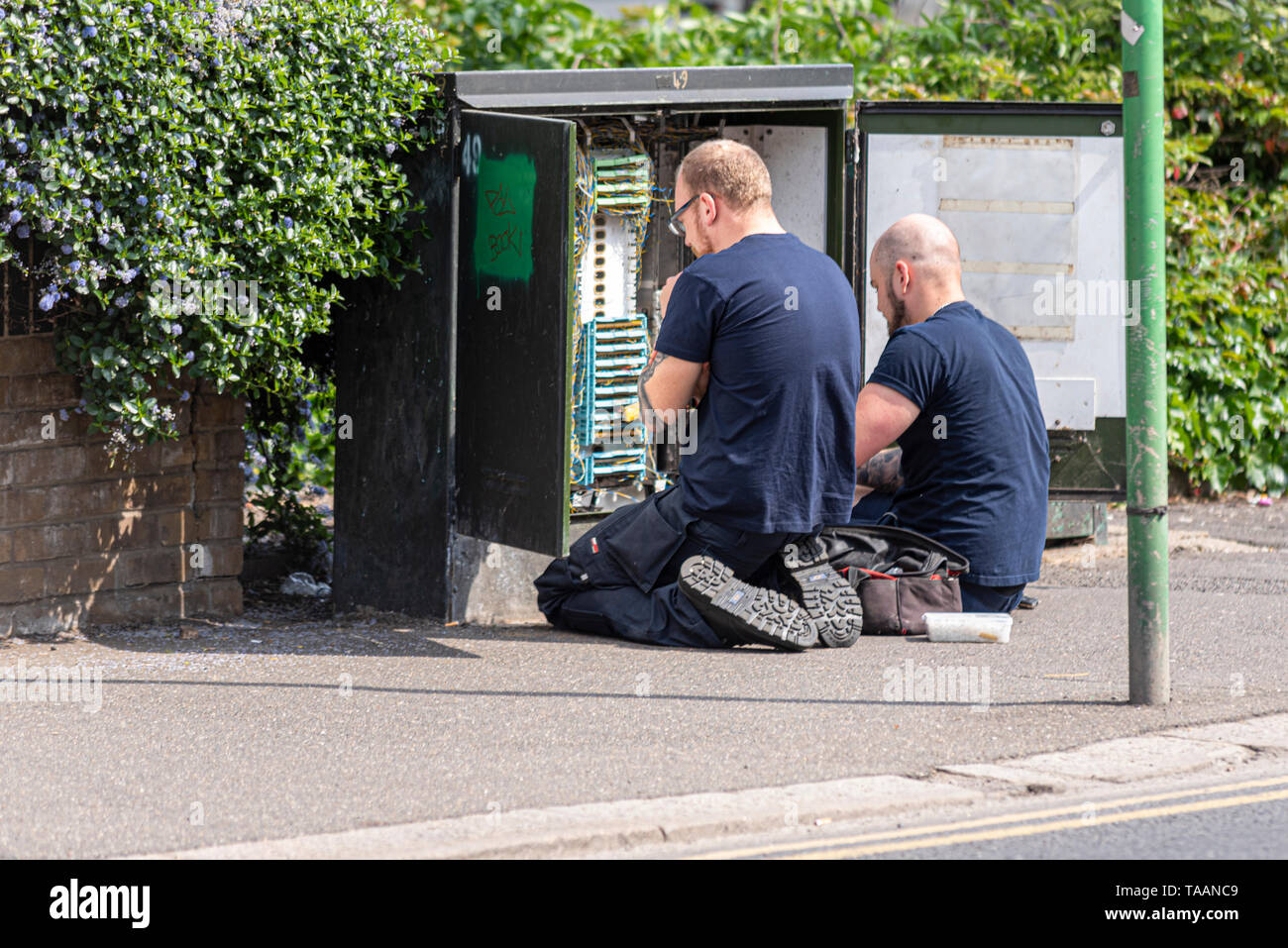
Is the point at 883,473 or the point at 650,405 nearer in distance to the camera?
the point at 650,405

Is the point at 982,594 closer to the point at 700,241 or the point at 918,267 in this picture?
the point at 918,267

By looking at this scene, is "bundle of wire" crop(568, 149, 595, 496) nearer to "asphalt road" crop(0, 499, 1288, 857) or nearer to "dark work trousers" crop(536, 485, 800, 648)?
"dark work trousers" crop(536, 485, 800, 648)

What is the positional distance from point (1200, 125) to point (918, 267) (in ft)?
15.0

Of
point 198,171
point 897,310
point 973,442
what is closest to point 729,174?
point 897,310

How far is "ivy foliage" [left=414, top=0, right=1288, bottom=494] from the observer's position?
10.3 meters

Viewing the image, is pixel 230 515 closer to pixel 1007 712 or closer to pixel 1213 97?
pixel 1007 712

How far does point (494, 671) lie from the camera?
6234mm

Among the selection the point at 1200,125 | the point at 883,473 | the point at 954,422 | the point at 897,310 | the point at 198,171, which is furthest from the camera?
the point at 1200,125

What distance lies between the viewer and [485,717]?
5586mm

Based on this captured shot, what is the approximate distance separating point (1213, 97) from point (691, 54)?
3242 mm

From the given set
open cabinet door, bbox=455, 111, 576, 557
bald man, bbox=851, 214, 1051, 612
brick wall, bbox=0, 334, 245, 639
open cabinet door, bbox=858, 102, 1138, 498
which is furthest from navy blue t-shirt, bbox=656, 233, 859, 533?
brick wall, bbox=0, 334, 245, 639

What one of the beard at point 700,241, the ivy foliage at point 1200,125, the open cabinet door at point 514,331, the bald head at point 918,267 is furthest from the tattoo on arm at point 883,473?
the ivy foliage at point 1200,125

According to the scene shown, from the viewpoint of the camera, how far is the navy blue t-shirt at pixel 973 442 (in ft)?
22.0

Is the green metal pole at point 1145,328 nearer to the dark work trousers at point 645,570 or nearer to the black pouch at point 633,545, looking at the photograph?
the dark work trousers at point 645,570
